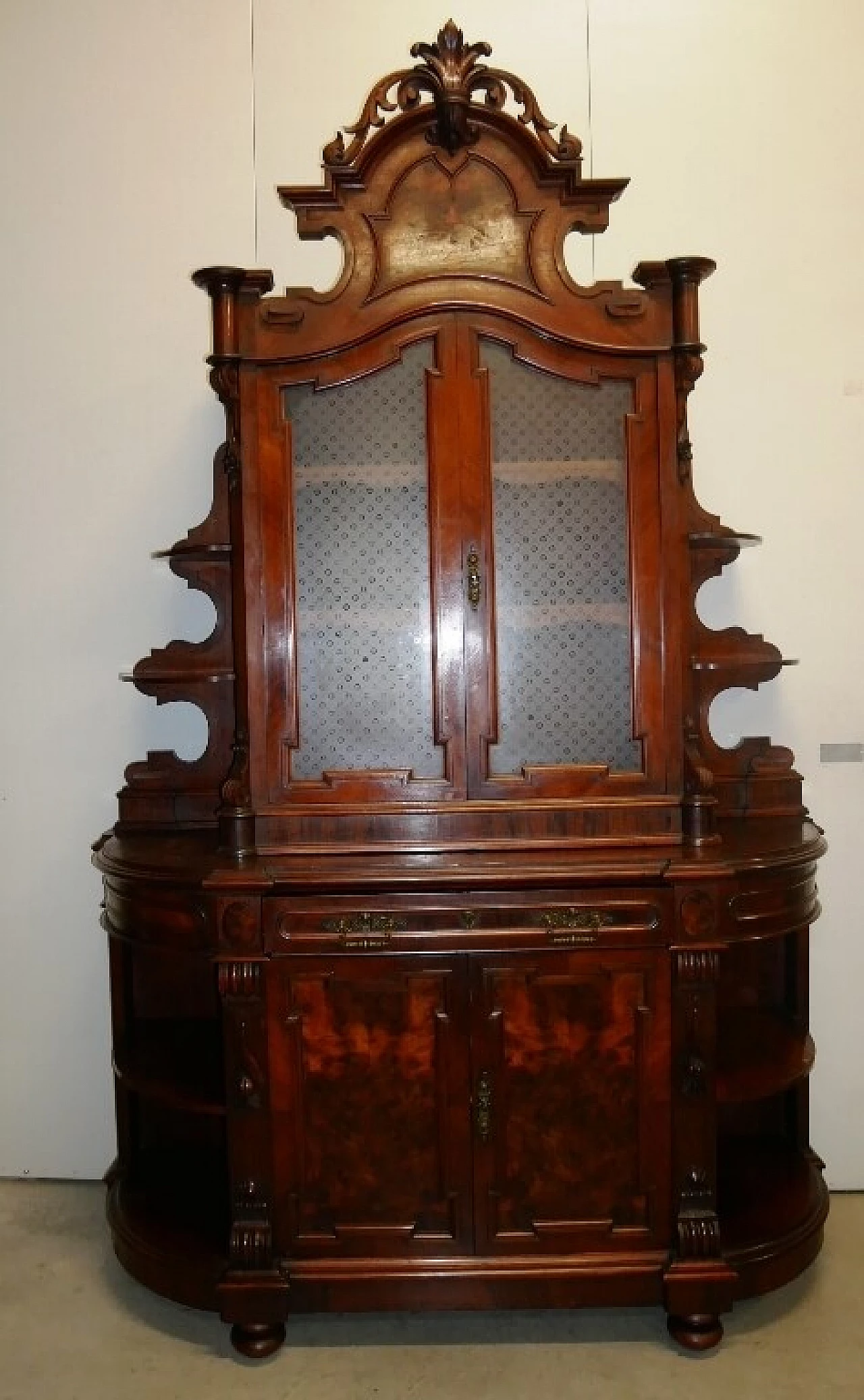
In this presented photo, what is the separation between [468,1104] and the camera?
2402 millimetres

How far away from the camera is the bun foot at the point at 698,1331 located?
2391mm

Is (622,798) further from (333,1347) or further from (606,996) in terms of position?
(333,1347)

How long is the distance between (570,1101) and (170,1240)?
0.94m

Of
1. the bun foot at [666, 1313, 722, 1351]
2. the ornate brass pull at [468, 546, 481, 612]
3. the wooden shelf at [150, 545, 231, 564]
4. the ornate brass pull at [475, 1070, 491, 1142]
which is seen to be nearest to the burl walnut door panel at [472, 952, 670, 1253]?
the ornate brass pull at [475, 1070, 491, 1142]

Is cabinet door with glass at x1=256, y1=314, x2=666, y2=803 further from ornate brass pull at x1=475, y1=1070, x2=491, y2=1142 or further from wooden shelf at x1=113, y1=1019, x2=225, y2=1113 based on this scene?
wooden shelf at x1=113, y1=1019, x2=225, y2=1113

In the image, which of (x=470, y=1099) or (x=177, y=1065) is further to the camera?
(x=177, y=1065)

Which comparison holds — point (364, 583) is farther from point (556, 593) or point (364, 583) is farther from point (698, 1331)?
point (698, 1331)

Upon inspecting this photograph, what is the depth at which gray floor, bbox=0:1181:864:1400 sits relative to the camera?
2.32m

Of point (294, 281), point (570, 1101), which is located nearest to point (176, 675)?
point (294, 281)

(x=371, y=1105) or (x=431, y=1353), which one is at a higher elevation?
(x=371, y=1105)

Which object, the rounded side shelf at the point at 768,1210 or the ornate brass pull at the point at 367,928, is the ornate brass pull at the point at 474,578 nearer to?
the ornate brass pull at the point at 367,928

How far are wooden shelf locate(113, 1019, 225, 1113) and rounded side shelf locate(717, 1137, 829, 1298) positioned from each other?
1.14 m

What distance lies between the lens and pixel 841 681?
3.04m

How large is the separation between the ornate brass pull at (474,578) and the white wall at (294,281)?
0.84 metres
